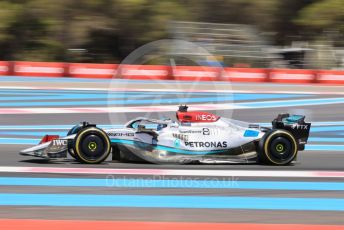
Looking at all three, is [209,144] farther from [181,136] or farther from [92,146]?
[92,146]

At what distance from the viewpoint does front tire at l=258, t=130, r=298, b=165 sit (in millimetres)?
7558

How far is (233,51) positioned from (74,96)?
29.0 ft

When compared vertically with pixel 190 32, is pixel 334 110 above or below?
below

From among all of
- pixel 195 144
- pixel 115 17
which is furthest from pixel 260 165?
pixel 115 17

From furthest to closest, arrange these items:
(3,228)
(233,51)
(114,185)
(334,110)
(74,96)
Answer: (233,51)
(74,96)
(334,110)
(114,185)
(3,228)

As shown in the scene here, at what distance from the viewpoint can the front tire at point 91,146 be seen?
7.30m

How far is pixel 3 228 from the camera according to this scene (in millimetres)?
4789

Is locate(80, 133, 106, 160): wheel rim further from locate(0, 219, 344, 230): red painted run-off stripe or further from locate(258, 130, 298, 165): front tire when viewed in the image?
locate(0, 219, 344, 230): red painted run-off stripe

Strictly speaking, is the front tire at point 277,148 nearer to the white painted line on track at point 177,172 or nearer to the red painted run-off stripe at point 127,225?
the white painted line on track at point 177,172

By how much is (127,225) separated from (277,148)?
3.22 meters

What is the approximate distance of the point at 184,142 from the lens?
749 centimetres

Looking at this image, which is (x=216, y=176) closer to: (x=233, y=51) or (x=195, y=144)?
(x=195, y=144)

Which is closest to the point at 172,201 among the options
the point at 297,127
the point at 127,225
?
the point at 127,225

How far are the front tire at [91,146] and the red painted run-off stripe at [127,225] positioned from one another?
2.32 meters
